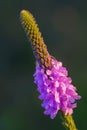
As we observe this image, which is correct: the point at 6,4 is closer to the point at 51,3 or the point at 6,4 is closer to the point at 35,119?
the point at 51,3

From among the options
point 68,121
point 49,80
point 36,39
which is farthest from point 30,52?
point 36,39

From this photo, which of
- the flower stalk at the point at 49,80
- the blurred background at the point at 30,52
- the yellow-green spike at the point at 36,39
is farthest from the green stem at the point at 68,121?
the blurred background at the point at 30,52

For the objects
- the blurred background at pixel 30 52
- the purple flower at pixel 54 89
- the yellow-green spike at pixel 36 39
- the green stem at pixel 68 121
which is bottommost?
the green stem at pixel 68 121

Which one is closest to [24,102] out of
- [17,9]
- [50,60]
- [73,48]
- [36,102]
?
[36,102]

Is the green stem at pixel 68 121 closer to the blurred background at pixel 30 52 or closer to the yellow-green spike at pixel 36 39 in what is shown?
the yellow-green spike at pixel 36 39

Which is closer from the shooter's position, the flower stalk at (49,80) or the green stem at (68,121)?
the flower stalk at (49,80)

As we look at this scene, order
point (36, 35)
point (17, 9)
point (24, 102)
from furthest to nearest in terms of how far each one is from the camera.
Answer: point (17, 9), point (24, 102), point (36, 35)
